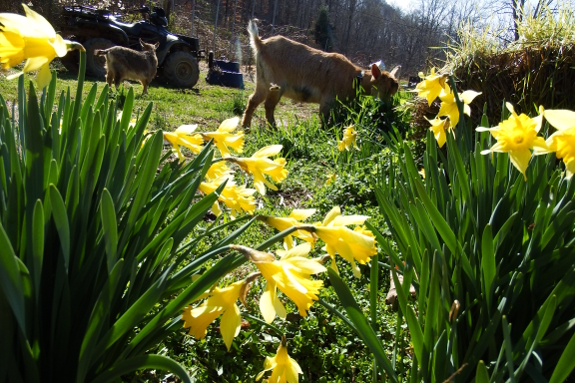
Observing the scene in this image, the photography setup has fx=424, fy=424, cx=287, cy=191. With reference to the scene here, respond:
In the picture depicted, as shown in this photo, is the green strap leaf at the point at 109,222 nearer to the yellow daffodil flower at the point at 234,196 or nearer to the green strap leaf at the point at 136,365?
the green strap leaf at the point at 136,365

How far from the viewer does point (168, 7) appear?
17.8m

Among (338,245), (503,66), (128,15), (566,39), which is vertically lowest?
(338,245)

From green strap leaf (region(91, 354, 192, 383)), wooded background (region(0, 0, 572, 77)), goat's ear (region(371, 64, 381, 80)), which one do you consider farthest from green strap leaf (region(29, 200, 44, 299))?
wooded background (region(0, 0, 572, 77))

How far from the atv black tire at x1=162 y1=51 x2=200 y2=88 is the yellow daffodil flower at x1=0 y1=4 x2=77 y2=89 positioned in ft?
35.9

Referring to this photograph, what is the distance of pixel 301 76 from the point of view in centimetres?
646

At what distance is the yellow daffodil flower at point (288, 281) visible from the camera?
70cm

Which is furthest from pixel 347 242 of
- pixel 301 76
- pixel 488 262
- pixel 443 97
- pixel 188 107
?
pixel 188 107

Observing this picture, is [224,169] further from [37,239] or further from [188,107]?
[188,107]

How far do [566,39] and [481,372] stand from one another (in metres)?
2.98

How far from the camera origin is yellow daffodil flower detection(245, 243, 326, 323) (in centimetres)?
70

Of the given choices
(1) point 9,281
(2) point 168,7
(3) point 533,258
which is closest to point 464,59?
(3) point 533,258

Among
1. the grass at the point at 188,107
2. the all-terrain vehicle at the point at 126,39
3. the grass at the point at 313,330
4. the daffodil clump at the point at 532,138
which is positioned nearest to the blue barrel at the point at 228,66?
the all-terrain vehicle at the point at 126,39

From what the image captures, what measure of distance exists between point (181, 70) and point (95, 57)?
6.94ft

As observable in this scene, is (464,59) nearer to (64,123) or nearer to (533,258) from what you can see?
(533,258)
